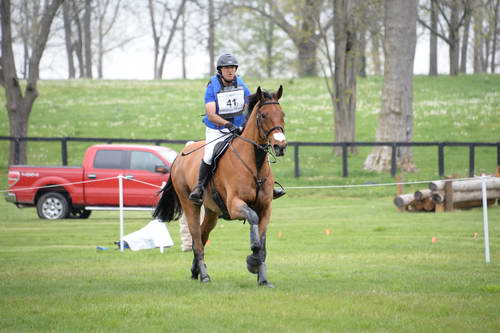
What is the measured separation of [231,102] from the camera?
404 inches

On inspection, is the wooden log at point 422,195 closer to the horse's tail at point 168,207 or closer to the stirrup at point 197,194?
the horse's tail at point 168,207

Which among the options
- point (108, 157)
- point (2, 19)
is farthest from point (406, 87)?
point (2, 19)

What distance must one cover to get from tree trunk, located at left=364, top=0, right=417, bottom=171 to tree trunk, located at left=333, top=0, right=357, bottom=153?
2.85 m

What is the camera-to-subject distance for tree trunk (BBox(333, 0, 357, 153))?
32.0 metres

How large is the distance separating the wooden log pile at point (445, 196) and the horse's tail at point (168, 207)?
374 inches

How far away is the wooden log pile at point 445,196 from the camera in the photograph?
20000 millimetres

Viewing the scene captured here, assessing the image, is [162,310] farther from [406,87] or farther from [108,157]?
[406,87]

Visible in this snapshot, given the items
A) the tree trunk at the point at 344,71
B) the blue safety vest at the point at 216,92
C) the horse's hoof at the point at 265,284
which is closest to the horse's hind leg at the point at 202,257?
the horse's hoof at the point at 265,284

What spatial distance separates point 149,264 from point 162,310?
440cm

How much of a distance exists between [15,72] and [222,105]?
22.9m

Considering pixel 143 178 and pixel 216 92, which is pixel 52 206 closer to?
pixel 143 178

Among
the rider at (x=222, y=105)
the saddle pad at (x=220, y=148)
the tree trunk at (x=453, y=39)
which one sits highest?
the tree trunk at (x=453, y=39)

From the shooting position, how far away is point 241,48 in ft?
253

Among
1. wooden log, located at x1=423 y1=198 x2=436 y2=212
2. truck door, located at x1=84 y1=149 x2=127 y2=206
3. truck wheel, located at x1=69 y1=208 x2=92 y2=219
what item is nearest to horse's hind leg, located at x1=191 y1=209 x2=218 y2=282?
truck door, located at x1=84 y1=149 x2=127 y2=206
